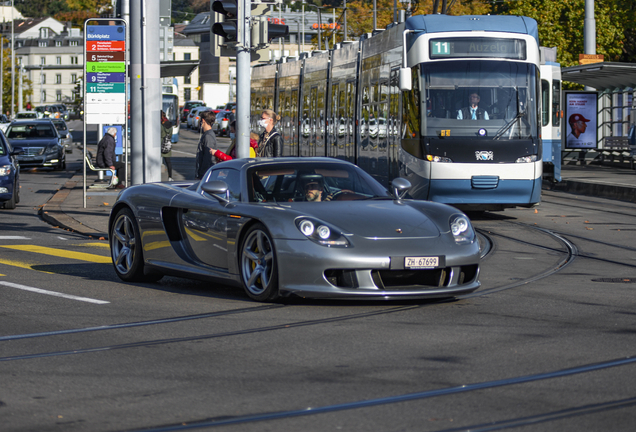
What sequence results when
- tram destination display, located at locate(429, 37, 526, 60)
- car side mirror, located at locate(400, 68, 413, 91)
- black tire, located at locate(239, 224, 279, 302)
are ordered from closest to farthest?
black tire, located at locate(239, 224, 279, 302) → tram destination display, located at locate(429, 37, 526, 60) → car side mirror, located at locate(400, 68, 413, 91)

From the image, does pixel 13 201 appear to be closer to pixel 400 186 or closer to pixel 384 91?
pixel 384 91

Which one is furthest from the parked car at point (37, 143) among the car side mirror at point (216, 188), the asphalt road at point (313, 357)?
the car side mirror at point (216, 188)

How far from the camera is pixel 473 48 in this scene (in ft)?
53.7

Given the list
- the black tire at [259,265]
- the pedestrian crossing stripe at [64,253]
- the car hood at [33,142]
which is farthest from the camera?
the car hood at [33,142]

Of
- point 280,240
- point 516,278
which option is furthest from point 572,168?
point 280,240

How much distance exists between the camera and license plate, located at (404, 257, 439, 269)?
7568 millimetres

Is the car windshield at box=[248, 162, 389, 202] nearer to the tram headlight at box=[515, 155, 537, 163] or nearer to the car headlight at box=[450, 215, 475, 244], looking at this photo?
the car headlight at box=[450, 215, 475, 244]

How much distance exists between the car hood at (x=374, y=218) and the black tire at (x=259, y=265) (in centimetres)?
38

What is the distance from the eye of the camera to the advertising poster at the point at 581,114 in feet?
98.5

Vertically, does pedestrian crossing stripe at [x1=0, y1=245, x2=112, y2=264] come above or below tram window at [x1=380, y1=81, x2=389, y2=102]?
below

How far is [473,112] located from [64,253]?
7145mm

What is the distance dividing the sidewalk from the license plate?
7475 mm

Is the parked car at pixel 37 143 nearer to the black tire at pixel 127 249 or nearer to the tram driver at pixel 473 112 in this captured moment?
the tram driver at pixel 473 112

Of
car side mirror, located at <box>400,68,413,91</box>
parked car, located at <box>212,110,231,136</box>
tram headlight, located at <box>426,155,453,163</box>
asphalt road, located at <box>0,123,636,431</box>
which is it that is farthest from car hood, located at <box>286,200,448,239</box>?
parked car, located at <box>212,110,231,136</box>
